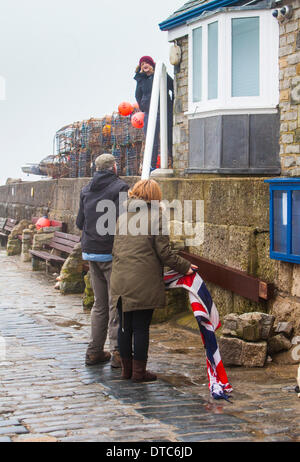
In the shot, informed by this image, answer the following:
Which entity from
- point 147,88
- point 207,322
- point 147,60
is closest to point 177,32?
point 147,60

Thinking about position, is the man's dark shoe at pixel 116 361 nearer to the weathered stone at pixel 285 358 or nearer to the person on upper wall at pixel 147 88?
the weathered stone at pixel 285 358

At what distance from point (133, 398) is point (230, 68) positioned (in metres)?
5.90

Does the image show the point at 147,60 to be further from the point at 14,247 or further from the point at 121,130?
the point at 14,247

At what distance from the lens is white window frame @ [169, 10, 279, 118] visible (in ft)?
31.4

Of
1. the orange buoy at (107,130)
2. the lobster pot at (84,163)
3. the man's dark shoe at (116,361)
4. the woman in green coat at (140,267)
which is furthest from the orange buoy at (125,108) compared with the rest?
the man's dark shoe at (116,361)

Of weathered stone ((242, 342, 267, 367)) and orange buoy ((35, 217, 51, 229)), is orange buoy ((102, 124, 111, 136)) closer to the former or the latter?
orange buoy ((35, 217, 51, 229))

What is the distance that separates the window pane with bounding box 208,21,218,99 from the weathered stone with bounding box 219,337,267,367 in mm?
4713

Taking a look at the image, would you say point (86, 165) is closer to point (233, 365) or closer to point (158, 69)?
point (158, 69)

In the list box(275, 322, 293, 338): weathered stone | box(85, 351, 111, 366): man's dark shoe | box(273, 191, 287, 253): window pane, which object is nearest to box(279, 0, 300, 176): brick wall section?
box(273, 191, 287, 253): window pane

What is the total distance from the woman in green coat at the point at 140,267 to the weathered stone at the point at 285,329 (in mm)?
1340

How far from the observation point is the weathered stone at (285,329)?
6802 mm

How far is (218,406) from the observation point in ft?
17.0
